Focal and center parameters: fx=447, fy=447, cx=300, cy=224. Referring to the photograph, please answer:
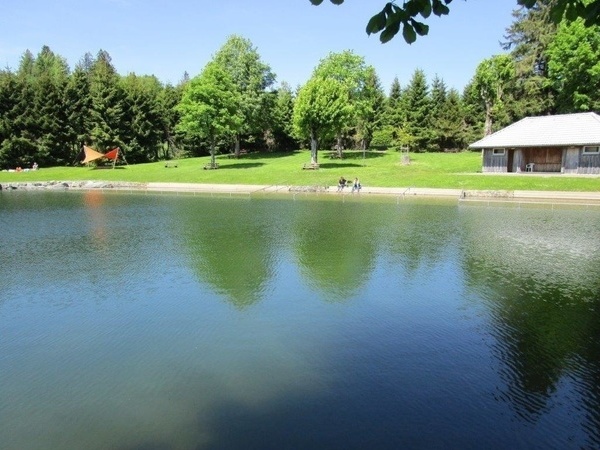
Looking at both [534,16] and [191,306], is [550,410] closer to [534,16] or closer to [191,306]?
[191,306]

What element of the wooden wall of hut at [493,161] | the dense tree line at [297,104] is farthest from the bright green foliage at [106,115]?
the wooden wall of hut at [493,161]

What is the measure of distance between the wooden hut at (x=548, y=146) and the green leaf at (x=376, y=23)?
36.9 m

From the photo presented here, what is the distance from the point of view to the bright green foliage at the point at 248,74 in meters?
57.7

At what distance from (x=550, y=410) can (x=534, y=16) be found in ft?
193

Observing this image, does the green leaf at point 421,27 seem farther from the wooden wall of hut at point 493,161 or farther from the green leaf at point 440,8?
the wooden wall of hut at point 493,161

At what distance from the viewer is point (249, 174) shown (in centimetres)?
4366

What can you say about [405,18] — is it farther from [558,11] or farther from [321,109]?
[321,109]

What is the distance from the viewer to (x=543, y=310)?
32.1ft

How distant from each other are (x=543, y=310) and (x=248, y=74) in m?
55.5

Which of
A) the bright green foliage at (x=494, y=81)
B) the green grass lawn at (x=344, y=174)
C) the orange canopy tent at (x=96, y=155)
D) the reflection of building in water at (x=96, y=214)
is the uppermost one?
the bright green foliage at (x=494, y=81)

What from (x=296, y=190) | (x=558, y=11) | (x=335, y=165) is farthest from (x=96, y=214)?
(x=335, y=165)

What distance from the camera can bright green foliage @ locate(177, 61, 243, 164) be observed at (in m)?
45.5

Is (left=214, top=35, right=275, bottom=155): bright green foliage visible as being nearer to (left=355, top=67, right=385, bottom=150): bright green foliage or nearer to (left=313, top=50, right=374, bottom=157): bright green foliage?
(left=313, top=50, right=374, bottom=157): bright green foliage

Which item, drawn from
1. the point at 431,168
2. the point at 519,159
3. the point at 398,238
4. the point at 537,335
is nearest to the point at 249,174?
the point at 431,168
